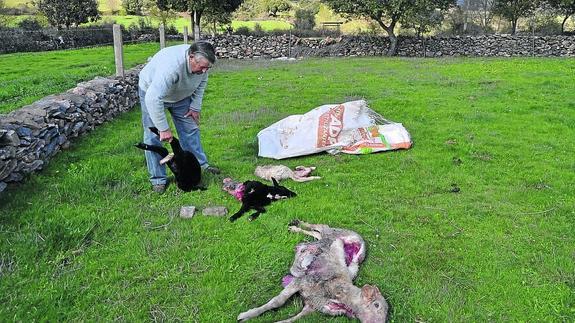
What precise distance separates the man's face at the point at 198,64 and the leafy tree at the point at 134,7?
1713 inches

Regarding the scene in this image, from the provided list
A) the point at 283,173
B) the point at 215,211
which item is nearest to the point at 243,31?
the point at 283,173

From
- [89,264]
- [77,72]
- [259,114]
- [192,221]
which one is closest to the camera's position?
[89,264]

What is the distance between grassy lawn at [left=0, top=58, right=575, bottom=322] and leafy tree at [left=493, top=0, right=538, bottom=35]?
25907 millimetres

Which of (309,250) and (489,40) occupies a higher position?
(489,40)

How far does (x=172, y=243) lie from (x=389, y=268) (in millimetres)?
2026

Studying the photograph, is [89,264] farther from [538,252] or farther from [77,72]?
[77,72]

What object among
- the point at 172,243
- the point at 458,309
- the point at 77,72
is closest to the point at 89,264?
the point at 172,243

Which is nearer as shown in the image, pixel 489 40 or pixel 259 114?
pixel 259 114

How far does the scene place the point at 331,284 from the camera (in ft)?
11.8

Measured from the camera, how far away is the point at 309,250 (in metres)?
4.12

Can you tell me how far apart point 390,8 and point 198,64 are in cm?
2493

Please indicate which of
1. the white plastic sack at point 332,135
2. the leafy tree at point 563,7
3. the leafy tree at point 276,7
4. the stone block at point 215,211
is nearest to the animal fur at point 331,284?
the stone block at point 215,211

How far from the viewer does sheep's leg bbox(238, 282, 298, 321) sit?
342 cm

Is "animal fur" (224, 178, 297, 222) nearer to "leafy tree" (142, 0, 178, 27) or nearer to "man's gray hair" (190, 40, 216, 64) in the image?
"man's gray hair" (190, 40, 216, 64)
